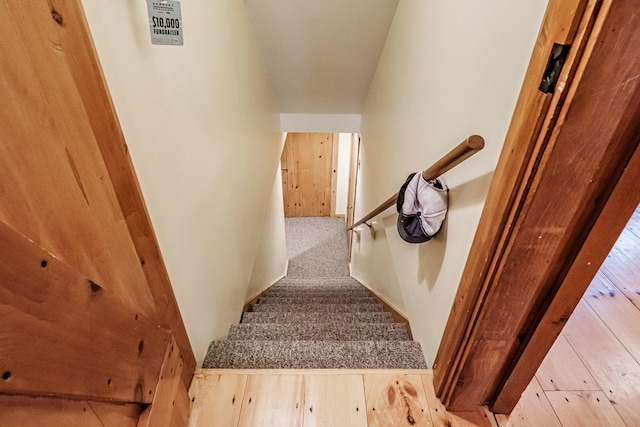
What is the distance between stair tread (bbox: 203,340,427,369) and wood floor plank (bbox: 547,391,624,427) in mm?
497

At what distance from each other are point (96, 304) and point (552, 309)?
3.62ft

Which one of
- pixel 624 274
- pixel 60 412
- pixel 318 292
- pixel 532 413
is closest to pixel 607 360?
pixel 532 413

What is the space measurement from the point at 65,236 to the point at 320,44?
2.25m

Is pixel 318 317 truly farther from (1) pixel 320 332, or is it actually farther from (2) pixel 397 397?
(2) pixel 397 397

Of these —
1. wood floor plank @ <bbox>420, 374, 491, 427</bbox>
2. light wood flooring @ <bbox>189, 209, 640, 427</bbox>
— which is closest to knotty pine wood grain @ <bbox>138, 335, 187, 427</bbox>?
light wood flooring @ <bbox>189, 209, 640, 427</bbox>

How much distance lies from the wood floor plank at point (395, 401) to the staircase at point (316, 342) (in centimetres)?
11

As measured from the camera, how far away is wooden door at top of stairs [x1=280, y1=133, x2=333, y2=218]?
5.30 metres

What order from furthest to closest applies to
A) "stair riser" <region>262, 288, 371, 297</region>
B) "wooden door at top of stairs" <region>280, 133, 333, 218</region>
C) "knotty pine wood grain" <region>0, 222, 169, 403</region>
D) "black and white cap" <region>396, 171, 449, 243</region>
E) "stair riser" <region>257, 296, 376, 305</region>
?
"wooden door at top of stairs" <region>280, 133, 333, 218</region> < "stair riser" <region>262, 288, 371, 297</region> < "stair riser" <region>257, 296, 376, 305</region> < "black and white cap" <region>396, 171, 449, 243</region> < "knotty pine wood grain" <region>0, 222, 169, 403</region>

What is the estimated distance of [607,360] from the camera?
1303 mm

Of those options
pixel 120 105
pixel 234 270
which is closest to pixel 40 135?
pixel 120 105

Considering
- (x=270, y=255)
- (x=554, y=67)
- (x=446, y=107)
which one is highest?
(x=554, y=67)

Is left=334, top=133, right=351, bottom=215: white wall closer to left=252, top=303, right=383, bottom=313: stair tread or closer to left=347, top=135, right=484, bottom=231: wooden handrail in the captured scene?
left=252, top=303, right=383, bottom=313: stair tread

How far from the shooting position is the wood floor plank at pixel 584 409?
3.54ft

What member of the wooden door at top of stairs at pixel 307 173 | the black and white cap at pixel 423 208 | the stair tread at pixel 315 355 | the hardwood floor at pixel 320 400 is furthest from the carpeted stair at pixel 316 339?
the wooden door at top of stairs at pixel 307 173
